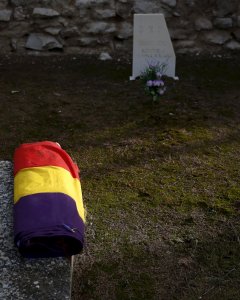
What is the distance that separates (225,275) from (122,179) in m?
1.18

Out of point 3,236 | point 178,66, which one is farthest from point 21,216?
point 178,66

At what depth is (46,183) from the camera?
3.02 m

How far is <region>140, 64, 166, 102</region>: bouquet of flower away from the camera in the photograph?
4.96 meters

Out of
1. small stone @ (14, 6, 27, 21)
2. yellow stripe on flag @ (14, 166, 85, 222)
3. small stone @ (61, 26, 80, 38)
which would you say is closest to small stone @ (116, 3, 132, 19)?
small stone @ (61, 26, 80, 38)

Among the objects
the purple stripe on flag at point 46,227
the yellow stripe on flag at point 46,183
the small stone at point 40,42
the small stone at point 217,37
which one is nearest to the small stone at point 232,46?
the small stone at point 217,37

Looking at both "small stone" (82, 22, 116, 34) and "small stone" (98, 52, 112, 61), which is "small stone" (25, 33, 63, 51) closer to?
"small stone" (82, 22, 116, 34)

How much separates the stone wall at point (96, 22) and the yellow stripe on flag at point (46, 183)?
10.8ft

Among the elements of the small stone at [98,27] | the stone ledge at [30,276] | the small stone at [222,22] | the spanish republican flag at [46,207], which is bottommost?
the small stone at [98,27]

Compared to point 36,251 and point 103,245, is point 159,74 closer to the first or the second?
point 103,245

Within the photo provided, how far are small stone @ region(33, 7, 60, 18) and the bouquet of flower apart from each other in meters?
1.47

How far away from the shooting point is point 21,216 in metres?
2.76

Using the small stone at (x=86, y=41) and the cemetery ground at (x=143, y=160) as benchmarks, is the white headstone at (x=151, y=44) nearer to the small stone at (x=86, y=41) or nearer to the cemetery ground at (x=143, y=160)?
the cemetery ground at (x=143, y=160)

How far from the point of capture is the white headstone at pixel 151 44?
5336 mm

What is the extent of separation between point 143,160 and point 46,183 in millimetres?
1272
